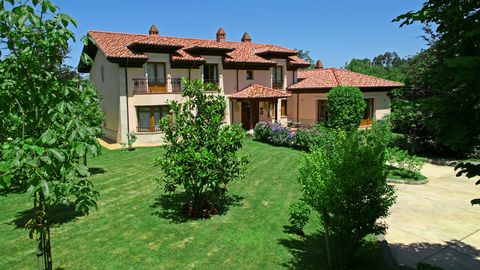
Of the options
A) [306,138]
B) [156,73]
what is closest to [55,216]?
[306,138]

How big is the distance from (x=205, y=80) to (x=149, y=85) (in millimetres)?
4892

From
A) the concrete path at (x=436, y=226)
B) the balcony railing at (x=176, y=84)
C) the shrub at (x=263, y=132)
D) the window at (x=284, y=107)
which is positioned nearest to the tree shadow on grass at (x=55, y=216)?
the concrete path at (x=436, y=226)

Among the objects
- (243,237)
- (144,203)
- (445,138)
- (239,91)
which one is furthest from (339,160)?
(239,91)

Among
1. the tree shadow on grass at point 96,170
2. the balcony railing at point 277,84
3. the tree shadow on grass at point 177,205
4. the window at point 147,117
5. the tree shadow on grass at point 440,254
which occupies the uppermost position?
the balcony railing at point 277,84

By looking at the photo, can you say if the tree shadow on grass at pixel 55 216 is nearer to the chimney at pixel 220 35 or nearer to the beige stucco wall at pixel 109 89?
the beige stucco wall at pixel 109 89

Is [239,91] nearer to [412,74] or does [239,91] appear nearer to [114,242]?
[412,74]

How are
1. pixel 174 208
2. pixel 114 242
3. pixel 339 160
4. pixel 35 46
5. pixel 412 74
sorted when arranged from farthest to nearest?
pixel 412 74
pixel 174 208
pixel 114 242
pixel 339 160
pixel 35 46

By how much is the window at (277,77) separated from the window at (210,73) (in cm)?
694

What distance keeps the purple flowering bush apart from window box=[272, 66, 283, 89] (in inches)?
311

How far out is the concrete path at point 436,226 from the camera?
26.6ft

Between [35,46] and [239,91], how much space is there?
88.7 feet

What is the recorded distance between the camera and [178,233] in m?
9.51

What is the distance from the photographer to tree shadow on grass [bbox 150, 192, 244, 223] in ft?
35.7

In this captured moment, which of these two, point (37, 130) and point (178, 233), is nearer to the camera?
point (37, 130)
